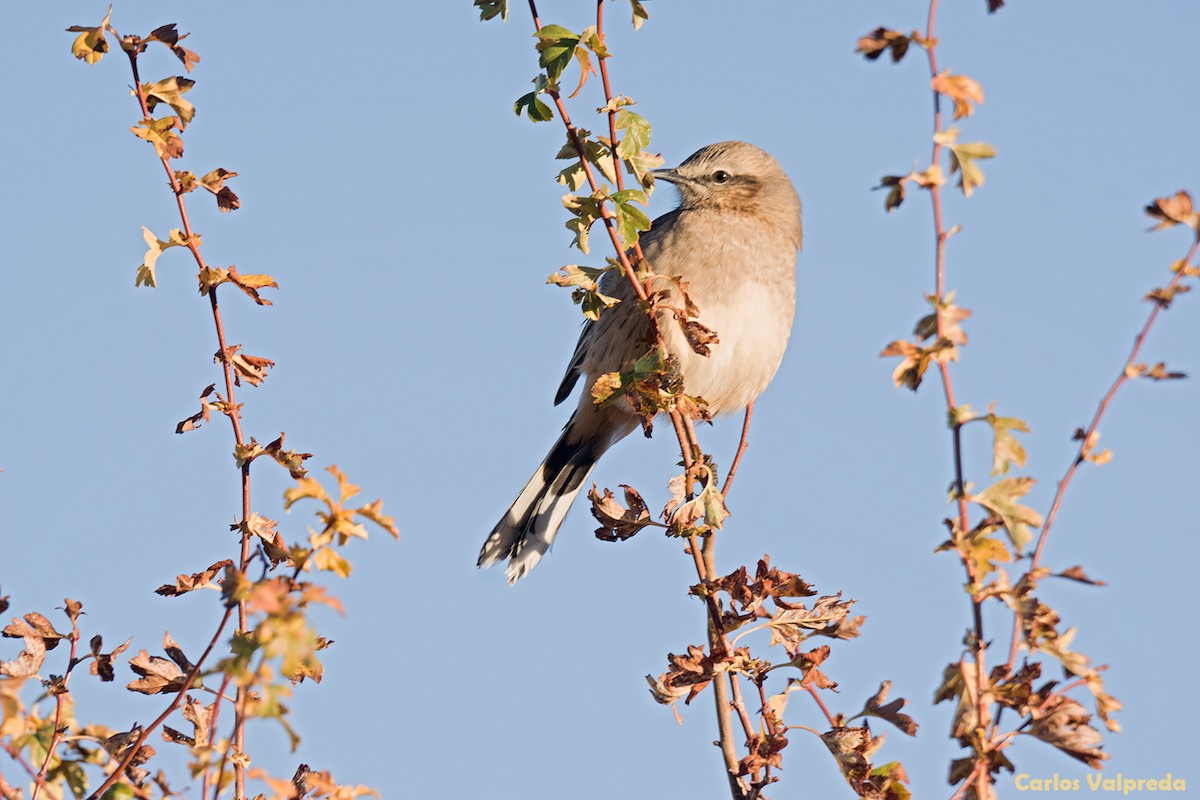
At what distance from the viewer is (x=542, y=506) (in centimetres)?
676

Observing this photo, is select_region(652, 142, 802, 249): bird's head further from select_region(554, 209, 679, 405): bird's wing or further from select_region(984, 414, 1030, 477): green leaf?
select_region(984, 414, 1030, 477): green leaf

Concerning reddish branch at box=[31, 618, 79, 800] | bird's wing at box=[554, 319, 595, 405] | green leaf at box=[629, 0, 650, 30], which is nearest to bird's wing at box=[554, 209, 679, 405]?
bird's wing at box=[554, 319, 595, 405]

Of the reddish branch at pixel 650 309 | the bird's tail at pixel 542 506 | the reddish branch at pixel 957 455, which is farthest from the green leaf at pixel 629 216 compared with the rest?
the bird's tail at pixel 542 506

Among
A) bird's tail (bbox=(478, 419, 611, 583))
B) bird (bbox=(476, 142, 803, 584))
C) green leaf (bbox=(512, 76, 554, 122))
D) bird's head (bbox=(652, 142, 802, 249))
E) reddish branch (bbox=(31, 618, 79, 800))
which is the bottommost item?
reddish branch (bbox=(31, 618, 79, 800))

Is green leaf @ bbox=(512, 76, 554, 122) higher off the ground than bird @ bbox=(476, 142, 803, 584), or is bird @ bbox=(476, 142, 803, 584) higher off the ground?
bird @ bbox=(476, 142, 803, 584)

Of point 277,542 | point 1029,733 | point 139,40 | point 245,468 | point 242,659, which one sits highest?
point 139,40

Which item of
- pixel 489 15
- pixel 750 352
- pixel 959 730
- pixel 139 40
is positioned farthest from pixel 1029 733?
pixel 750 352

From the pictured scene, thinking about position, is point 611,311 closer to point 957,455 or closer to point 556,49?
point 556,49

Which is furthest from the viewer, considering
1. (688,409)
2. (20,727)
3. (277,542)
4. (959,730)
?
(688,409)

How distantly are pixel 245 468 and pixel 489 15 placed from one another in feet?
4.05

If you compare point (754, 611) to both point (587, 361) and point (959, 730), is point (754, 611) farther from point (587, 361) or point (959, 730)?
point (587, 361)

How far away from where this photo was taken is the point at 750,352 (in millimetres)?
6562

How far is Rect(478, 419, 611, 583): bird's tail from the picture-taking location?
639cm

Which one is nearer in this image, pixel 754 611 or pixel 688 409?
pixel 754 611
